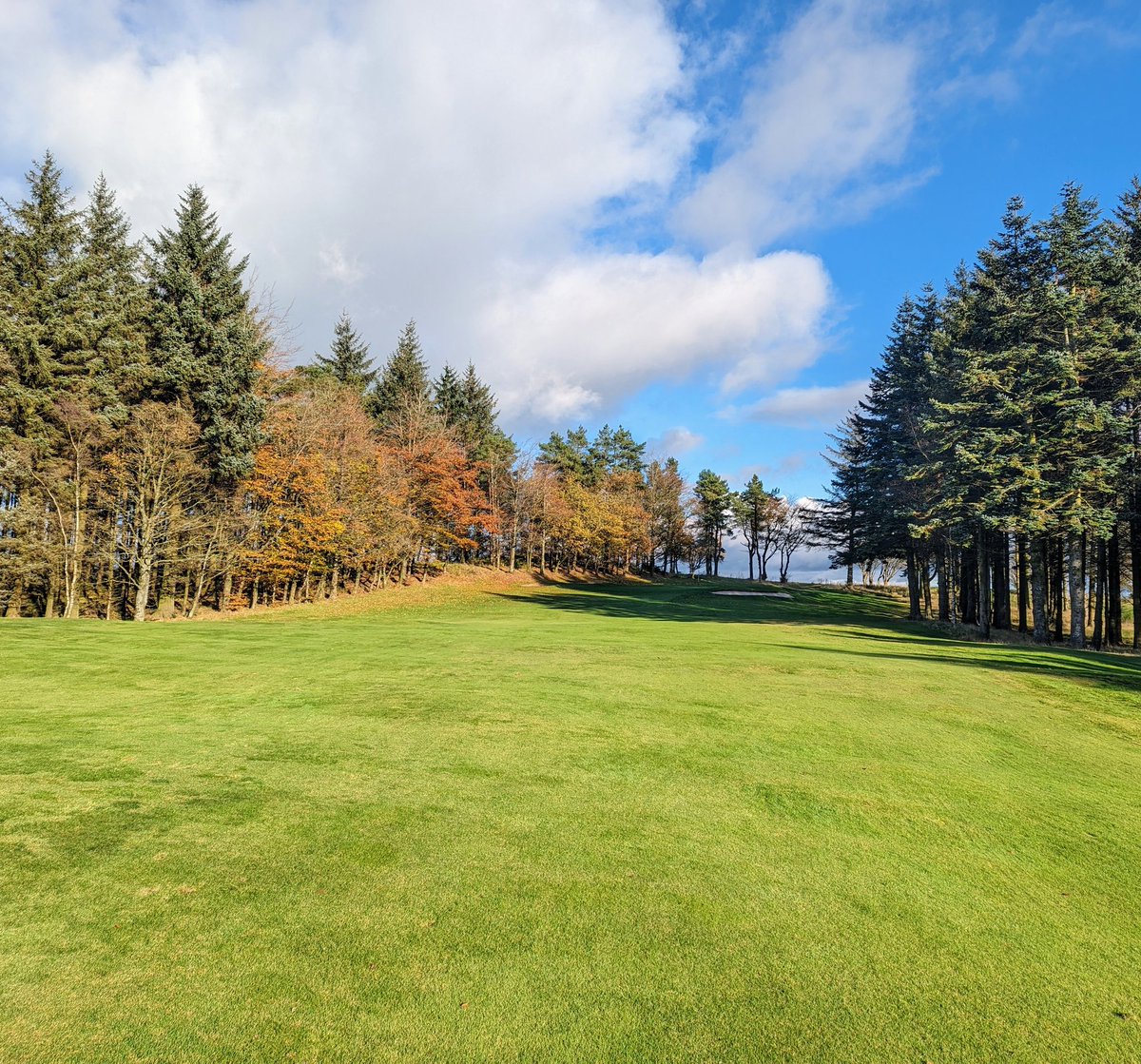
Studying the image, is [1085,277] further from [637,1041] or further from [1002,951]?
[637,1041]

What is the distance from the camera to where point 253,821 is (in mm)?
4230

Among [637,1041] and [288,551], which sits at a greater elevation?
[288,551]

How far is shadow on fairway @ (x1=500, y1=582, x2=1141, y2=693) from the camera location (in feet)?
40.0

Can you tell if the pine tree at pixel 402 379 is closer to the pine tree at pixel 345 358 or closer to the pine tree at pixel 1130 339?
the pine tree at pixel 345 358

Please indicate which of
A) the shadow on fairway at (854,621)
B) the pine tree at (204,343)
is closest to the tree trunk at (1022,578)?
the shadow on fairway at (854,621)

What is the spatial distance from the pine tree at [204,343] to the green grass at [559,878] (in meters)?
18.0

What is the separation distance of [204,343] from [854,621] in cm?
3115

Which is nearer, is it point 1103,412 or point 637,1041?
point 637,1041

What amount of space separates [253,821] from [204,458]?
80.4 feet

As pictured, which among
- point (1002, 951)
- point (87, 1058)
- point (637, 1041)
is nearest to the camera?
point (87, 1058)

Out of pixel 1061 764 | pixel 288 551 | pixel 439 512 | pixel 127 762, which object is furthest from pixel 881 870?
pixel 439 512

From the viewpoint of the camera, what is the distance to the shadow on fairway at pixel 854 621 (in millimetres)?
12180

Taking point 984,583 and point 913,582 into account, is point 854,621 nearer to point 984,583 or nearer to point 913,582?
point 984,583

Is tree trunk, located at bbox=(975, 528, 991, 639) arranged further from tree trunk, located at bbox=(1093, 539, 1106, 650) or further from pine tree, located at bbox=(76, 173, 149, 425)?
pine tree, located at bbox=(76, 173, 149, 425)
